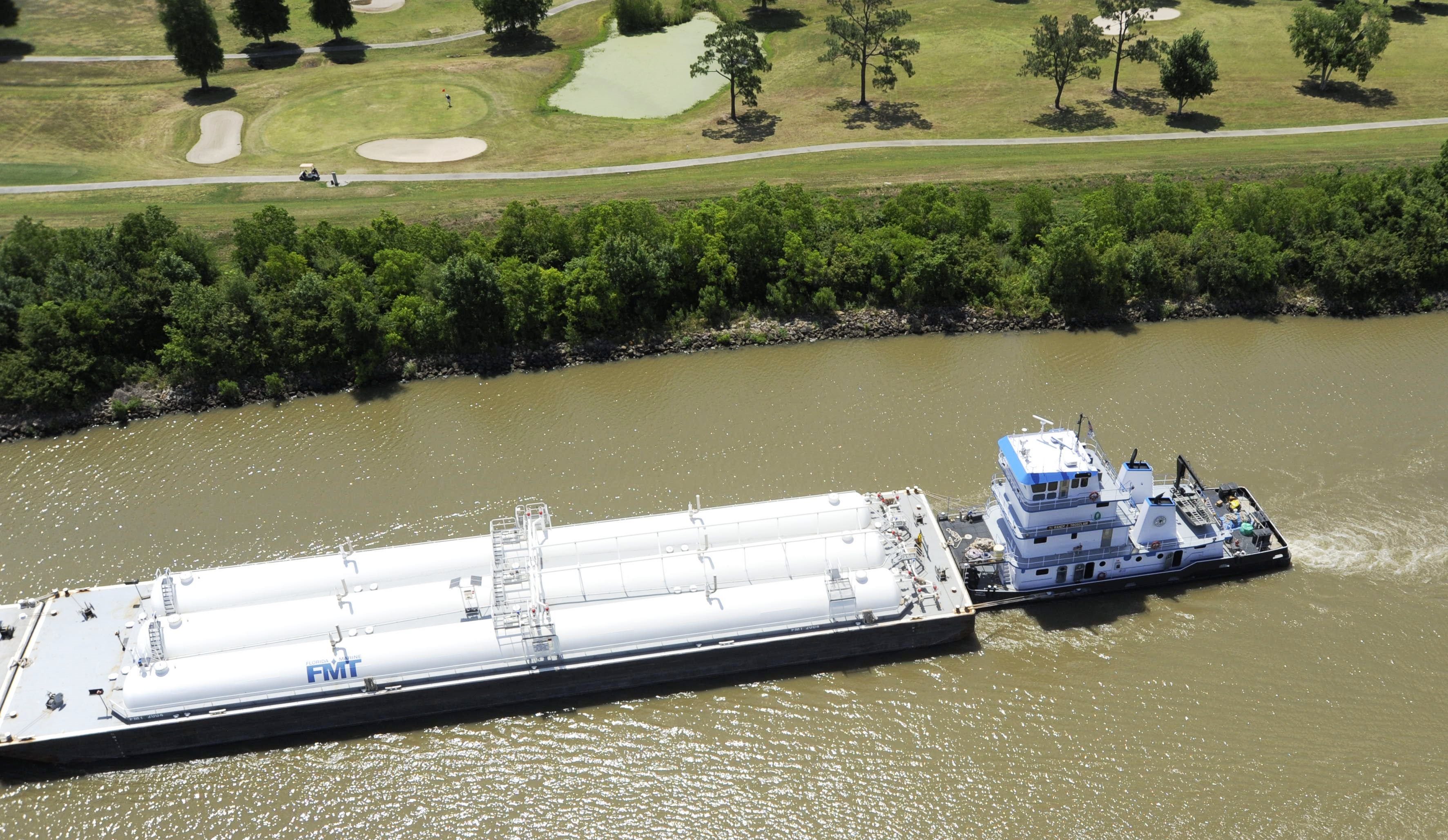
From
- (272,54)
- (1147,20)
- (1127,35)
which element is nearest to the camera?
(1127,35)

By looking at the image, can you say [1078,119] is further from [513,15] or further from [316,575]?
[316,575]

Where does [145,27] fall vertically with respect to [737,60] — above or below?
above

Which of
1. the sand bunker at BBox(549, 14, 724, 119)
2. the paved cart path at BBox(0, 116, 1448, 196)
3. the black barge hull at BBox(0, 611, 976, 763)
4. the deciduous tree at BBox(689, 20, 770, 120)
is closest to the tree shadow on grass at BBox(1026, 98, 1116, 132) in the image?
the paved cart path at BBox(0, 116, 1448, 196)

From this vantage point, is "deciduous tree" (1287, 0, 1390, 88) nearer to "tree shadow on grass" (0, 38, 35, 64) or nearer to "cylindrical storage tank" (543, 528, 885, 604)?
"cylindrical storage tank" (543, 528, 885, 604)

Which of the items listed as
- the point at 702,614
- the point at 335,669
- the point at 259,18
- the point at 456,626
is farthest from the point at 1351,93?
the point at 259,18

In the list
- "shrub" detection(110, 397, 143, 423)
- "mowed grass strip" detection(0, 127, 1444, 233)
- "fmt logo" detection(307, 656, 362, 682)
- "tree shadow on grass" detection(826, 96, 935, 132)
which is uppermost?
"tree shadow on grass" detection(826, 96, 935, 132)

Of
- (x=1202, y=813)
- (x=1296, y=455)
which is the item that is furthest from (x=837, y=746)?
(x=1296, y=455)

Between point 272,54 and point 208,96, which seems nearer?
point 208,96
